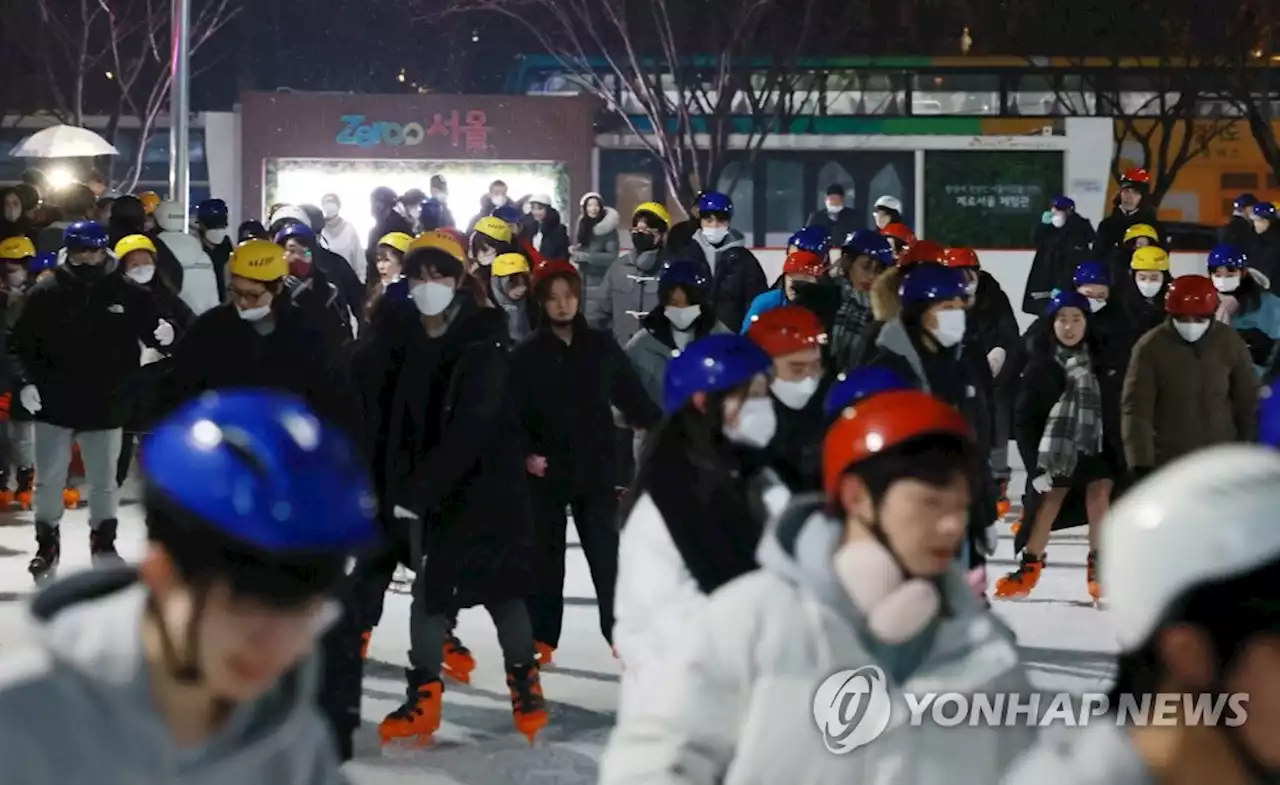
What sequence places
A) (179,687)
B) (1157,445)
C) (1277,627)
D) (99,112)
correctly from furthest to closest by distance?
1. (99,112)
2. (1157,445)
3. (179,687)
4. (1277,627)

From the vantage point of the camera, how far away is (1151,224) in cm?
1418

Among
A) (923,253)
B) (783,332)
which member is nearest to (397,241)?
(923,253)

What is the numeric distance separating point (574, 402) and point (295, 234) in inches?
166

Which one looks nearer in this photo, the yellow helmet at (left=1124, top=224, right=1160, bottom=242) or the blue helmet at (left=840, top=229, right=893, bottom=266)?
the blue helmet at (left=840, top=229, right=893, bottom=266)

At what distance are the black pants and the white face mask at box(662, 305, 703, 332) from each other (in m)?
1.08

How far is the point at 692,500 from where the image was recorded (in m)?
4.15

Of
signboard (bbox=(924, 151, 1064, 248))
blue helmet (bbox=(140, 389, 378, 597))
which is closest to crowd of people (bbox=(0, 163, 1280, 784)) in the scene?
blue helmet (bbox=(140, 389, 378, 597))

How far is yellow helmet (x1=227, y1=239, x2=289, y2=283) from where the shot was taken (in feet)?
23.1

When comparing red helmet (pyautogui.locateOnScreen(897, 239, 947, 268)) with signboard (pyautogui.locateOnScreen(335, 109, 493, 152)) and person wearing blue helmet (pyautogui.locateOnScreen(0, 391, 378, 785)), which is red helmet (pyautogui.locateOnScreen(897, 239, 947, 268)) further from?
signboard (pyautogui.locateOnScreen(335, 109, 493, 152))

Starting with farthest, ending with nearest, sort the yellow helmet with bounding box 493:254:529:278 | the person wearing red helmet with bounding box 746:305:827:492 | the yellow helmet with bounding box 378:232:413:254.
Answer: the yellow helmet with bounding box 378:232:413:254 → the yellow helmet with bounding box 493:254:529:278 → the person wearing red helmet with bounding box 746:305:827:492

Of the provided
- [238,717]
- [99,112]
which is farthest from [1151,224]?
[99,112]

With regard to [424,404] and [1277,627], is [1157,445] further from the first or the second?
[1277,627]

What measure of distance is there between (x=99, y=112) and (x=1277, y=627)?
3623 centimetres

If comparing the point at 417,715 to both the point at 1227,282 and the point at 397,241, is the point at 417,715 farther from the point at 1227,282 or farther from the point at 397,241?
the point at 1227,282
